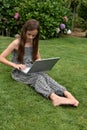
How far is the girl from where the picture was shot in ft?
14.8

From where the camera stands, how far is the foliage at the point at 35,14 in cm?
939

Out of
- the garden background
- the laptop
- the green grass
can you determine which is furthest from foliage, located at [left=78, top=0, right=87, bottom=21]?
the laptop

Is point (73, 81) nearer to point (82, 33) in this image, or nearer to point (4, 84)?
point (4, 84)

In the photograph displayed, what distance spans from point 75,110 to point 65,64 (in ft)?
7.38

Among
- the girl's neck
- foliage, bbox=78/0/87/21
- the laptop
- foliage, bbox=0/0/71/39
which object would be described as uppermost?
the girl's neck

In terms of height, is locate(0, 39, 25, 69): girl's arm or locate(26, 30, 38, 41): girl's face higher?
locate(26, 30, 38, 41): girl's face

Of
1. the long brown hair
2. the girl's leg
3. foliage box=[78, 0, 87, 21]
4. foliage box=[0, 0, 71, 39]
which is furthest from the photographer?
foliage box=[78, 0, 87, 21]

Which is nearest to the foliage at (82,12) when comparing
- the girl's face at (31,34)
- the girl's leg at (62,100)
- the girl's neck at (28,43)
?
the girl's neck at (28,43)

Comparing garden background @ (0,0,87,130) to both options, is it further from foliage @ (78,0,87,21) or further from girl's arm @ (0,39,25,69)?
girl's arm @ (0,39,25,69)

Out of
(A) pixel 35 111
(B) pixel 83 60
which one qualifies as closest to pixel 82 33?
(B) pixel 83 60

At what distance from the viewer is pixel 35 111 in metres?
4.19

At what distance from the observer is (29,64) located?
511cm

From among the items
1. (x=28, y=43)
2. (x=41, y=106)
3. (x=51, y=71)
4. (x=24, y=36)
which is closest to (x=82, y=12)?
(x=51, y=71)

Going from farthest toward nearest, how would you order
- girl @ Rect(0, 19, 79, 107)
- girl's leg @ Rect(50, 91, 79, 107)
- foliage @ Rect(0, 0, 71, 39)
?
foliage @ Rect(0, 0, 71, 39) < girl @ Rect(0, 19, 79, 107) < girl's leg @ Rect(50, 91, 79, 107)
